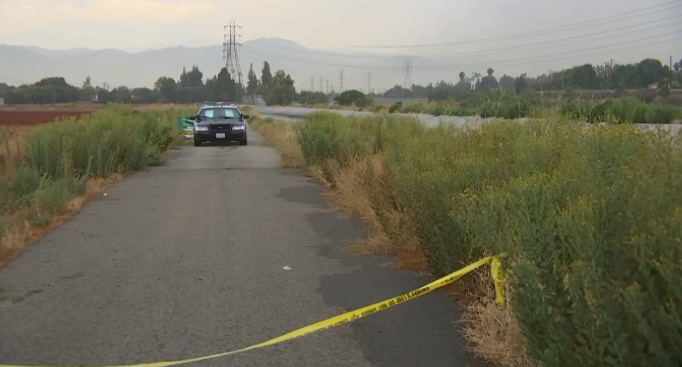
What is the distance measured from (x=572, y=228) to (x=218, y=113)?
2951cm

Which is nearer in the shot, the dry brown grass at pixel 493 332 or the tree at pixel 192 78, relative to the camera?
the dry brown grass at pixel 493 332

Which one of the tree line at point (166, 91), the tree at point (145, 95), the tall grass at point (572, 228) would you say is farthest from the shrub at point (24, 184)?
the tree at point (145, 95)

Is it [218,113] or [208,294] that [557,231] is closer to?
[208,294]

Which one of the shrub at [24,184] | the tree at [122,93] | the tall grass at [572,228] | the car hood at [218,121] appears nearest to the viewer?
the tall grass at [572,228]

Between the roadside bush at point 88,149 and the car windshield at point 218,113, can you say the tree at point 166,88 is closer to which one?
the car windshield at point 218,113

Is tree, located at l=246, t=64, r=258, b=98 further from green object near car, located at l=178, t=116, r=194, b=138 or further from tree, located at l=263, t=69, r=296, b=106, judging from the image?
green object near car, located at l=178, t=116, r=194, b=138

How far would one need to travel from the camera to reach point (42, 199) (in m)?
11.8

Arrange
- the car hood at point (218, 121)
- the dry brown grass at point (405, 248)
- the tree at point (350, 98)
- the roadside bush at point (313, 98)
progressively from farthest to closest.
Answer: the roadside bush at point (313, 98) < the tree at point (350, 98) < the car hood at point (218, 121) < the dry brown grass at point (405, 248)

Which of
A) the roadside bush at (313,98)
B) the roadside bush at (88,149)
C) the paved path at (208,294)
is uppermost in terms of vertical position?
the roadside bush at (313,98)

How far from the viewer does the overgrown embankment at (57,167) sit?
10773mm

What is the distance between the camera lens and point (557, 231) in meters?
4.31

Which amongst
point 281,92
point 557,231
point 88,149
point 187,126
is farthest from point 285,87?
point 557,231

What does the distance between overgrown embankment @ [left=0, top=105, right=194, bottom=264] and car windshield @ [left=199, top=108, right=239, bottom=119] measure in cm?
976

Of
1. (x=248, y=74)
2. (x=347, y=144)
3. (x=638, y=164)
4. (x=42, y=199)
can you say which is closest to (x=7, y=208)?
(x=42, y=199)
